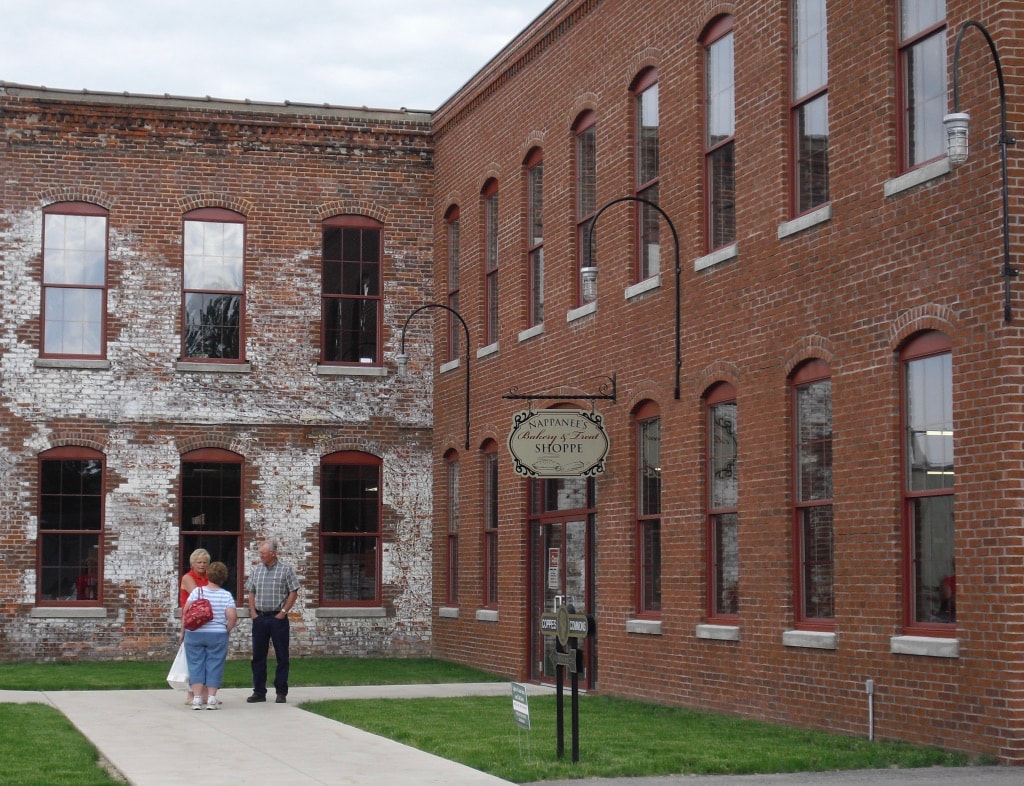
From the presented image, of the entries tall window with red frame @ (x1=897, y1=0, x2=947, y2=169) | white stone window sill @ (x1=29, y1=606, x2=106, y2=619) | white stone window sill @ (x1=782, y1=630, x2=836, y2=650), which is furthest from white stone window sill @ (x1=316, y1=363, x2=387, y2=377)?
tall window with red frame @ (x1=897, y1=0, x2=947, y2=169)

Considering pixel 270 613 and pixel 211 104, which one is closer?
pixel 270 613

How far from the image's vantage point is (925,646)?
13.0 meters

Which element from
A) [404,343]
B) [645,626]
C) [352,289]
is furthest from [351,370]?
[645,626]

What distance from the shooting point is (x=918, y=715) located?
43.1 feet

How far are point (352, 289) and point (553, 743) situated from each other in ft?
47.5

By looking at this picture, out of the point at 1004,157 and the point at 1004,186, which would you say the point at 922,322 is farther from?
the point at 1004,157

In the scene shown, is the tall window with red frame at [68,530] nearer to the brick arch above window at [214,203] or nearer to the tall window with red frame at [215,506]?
the tall window with red frame at [215,506]

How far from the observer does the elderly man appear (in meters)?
18.2

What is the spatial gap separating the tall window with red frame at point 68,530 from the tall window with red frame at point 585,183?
9222mm

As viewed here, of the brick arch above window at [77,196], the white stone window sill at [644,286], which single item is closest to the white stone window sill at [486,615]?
the white stone window sill at [644,286]

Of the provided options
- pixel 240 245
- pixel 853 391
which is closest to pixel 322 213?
pixel 240 245

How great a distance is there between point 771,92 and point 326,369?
12.1 m

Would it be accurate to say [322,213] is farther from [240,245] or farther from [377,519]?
[377,519]

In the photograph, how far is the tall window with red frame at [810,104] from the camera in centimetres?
1527
